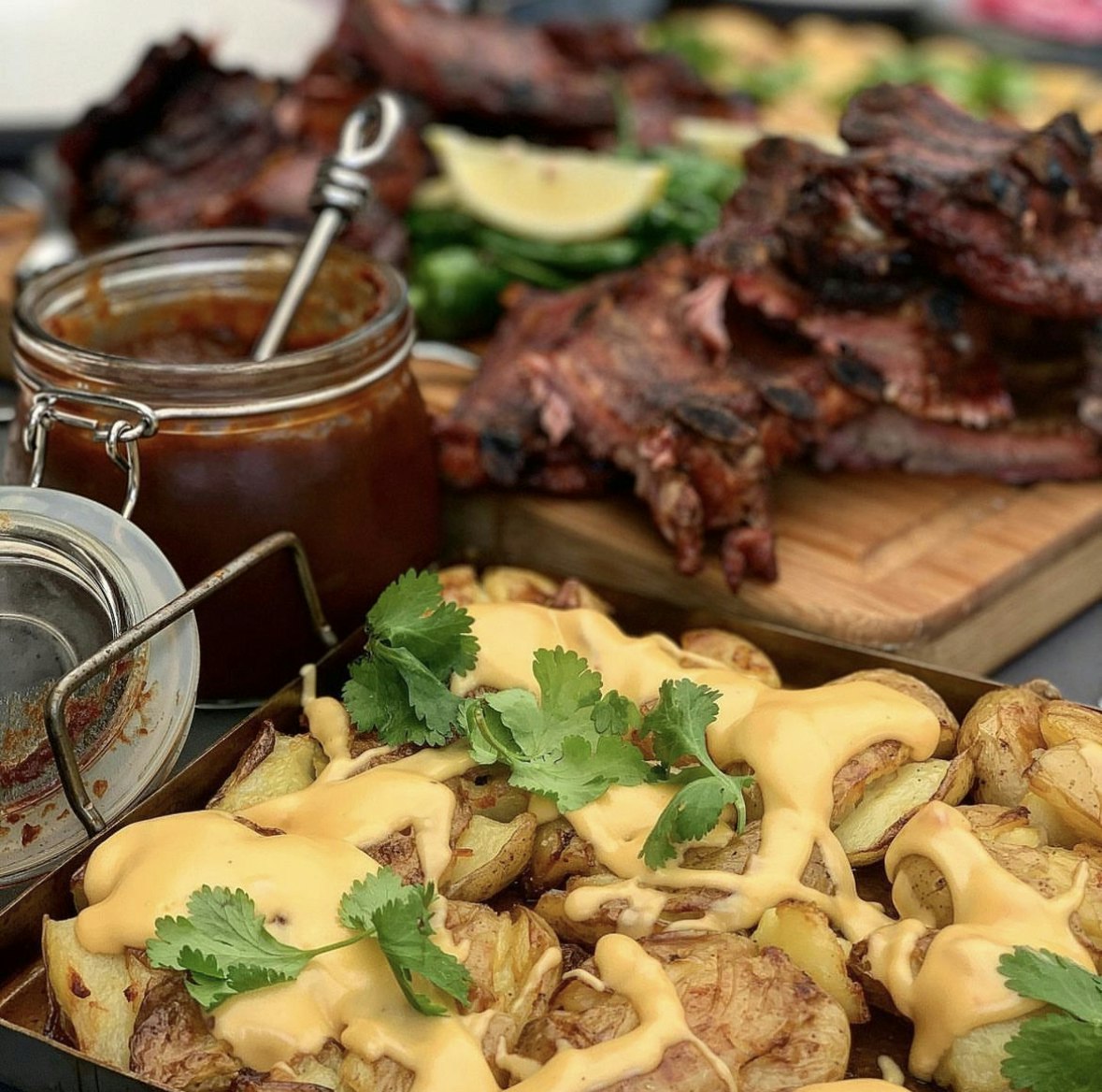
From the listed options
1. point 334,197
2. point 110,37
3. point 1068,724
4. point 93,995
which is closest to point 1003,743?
point 1068,724

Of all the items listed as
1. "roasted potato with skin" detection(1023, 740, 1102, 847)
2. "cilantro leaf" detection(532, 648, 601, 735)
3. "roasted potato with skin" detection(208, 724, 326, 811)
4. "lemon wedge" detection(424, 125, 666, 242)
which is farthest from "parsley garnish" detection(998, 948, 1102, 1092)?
"lemon wedge" detection(424, 125, 666, 242)

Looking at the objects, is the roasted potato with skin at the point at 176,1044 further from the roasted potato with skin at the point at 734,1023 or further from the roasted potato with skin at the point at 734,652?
the roasted potato with skin at the point at 734,652

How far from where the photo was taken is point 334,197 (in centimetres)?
209

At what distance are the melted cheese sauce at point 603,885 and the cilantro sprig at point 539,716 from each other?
0.02 meters

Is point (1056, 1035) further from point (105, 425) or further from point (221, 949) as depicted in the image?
point (105, 425)

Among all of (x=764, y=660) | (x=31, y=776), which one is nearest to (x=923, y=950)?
(x=764, y=660)

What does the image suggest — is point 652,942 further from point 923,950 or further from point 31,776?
point 31,776

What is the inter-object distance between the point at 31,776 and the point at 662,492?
996 millimetres

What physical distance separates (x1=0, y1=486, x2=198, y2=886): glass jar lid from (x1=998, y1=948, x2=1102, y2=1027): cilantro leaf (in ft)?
2.86

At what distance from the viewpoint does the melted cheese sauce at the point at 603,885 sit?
1.17 metres

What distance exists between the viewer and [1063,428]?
7.73 ft

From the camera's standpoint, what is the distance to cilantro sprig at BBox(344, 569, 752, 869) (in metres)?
1.41

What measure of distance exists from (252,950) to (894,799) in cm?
69

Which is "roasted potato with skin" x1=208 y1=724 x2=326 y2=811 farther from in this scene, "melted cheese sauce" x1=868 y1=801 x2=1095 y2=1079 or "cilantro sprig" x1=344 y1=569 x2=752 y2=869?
"melted cheese sauce" x1=868 y1=801 x2=1095 y2=1079
